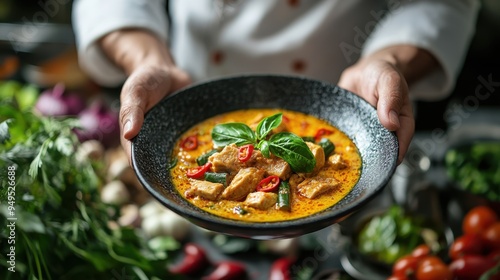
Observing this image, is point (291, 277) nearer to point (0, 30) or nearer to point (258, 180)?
point (258, 180)

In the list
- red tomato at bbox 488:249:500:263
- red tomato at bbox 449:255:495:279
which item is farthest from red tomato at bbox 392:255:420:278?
red tomato at bbox 488:249:500:263

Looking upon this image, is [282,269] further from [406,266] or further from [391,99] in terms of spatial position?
[391,99]

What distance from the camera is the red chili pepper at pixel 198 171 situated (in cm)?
175

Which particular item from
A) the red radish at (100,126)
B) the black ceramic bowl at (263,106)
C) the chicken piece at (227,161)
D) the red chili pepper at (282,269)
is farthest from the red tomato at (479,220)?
the red radish at (100,126)

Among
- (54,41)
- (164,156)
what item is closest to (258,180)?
(164,156)

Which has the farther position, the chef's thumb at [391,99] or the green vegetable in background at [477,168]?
the green vegetable in background at [477,168]

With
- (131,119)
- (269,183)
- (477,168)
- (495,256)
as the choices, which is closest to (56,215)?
(131,119)

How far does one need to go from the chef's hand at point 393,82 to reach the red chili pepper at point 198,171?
55 cm

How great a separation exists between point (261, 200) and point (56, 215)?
82 centimetres

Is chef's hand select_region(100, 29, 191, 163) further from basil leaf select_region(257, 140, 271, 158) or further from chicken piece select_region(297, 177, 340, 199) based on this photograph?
chicken piece select_region(297, 177, 340, 199)

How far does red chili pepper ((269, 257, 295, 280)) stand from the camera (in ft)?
7.61

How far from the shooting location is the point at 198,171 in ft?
5.78

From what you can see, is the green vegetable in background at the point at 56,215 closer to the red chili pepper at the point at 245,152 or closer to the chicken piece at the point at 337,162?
the red chili pepper at the point at 245,152

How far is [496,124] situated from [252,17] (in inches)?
62.3
